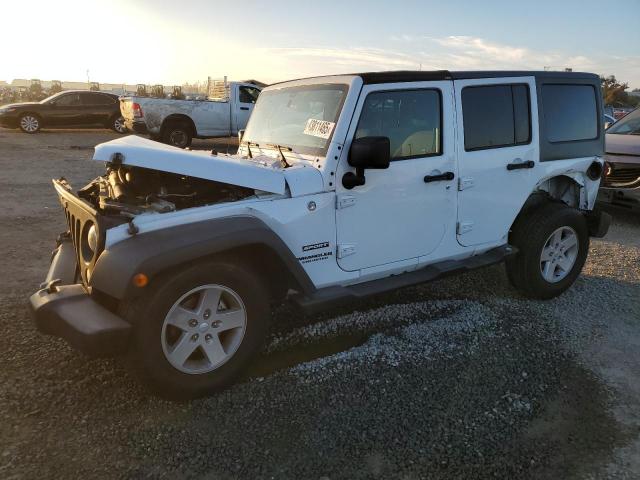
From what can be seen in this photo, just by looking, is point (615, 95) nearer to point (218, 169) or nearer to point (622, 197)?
point (622, 197)

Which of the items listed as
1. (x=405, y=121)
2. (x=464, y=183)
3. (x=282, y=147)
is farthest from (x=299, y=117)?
(x=464, y=183)

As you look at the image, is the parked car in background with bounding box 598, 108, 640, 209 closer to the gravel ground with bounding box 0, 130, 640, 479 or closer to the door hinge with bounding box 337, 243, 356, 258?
the gravel ground with bounding box 0, 130, 640, 479

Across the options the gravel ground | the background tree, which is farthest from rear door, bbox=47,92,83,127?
the background tree

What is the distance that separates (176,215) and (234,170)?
478mm

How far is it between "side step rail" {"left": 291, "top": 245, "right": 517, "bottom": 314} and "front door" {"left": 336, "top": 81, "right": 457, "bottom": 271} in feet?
0.46

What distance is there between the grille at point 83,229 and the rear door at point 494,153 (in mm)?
2607

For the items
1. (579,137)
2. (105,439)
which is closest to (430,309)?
(579,137)

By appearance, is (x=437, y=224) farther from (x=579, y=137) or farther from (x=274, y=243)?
(x=579, y=137)

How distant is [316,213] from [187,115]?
12421 mm

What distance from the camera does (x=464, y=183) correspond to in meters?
3.96

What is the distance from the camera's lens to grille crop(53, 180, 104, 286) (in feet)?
9.48

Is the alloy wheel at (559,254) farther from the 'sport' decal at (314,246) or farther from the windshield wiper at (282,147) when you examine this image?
the windshield wiper at (282,147)

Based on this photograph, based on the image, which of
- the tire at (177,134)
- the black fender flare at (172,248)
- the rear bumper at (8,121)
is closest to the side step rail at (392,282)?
the black fender flare at (172,248)

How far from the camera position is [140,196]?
336 cm
